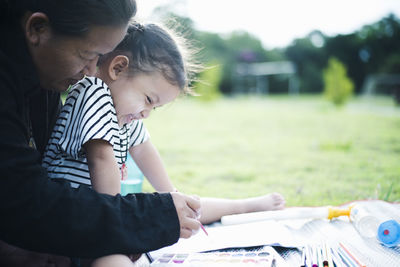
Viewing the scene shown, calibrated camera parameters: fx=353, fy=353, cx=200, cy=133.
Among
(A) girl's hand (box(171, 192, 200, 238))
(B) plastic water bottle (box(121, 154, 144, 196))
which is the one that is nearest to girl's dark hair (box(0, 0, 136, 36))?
(A) girl's hand (box(171, 192, 200, 238))

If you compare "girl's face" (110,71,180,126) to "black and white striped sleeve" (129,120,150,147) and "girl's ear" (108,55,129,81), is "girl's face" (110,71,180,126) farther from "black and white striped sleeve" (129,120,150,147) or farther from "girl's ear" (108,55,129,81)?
"black and white striped sleeve" (129,120,150,147)

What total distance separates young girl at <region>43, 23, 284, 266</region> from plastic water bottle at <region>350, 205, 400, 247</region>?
886mm

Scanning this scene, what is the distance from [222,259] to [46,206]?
22.5 inches

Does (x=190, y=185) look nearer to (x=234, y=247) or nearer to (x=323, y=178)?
(x=323, y=178)

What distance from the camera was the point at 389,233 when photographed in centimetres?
129

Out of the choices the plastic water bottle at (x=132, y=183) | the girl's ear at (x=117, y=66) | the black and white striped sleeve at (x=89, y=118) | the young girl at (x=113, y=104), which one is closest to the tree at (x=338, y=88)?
the plastic water bottle at (x=132, y=183)

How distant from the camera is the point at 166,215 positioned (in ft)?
3.18

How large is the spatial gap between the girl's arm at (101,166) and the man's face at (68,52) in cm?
22

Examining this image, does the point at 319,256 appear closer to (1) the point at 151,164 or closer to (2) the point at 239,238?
(2) the point at 239,238

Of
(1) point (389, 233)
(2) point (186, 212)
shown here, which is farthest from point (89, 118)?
(1) point (389, 233)

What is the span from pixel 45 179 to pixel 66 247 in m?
0.17

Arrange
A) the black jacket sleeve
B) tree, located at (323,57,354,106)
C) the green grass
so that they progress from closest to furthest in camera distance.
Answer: the black jacket sleeve → the green grass → tree, located at (323,57,354,106)

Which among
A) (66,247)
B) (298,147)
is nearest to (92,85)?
(66,247)

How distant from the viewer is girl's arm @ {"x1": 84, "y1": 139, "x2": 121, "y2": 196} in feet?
3.55
